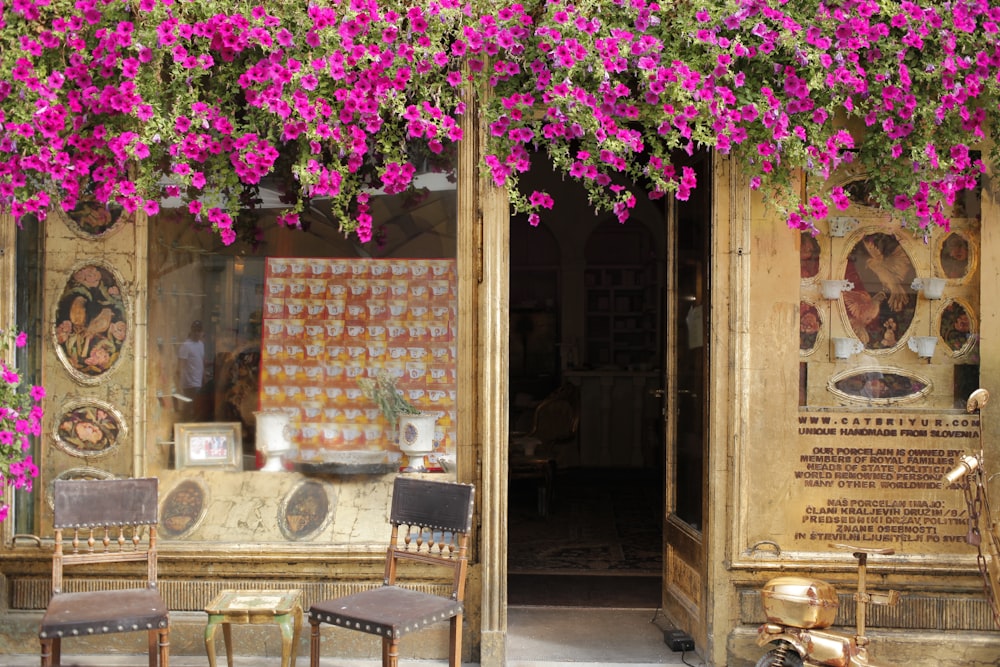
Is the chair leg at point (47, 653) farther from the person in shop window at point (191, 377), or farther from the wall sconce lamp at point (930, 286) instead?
the wall sconce lamp at point (930, 286)

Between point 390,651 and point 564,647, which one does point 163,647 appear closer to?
point 390,651

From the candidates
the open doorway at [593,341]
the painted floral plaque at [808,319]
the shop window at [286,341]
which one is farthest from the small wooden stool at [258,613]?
the open doorway at [593,341]

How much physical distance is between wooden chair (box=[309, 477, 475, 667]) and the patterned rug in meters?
2.08

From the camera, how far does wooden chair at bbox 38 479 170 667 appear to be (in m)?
3.79

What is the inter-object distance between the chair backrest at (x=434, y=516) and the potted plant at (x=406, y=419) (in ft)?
1.24

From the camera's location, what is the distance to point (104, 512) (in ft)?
14.0

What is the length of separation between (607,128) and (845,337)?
1404 millimetres

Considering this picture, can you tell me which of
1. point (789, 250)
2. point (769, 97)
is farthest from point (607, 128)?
point (789, 250)

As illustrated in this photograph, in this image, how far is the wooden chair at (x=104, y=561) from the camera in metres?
3.79

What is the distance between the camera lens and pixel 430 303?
477 cm

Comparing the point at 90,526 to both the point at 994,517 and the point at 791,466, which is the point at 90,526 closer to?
the point at 791,466

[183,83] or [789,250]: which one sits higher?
[183,83]

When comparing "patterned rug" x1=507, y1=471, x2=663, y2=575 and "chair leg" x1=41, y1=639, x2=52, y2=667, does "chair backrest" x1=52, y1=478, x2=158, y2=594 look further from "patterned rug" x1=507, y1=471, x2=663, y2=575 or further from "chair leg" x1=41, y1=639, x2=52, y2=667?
"patterned rug" x1=507, y1=471, x2=663, y2=575

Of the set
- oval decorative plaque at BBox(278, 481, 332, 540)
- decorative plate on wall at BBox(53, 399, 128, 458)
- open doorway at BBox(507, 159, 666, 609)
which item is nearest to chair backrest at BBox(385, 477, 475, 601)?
oval decorative plaque at BBox(278, 481, 332, 540)
